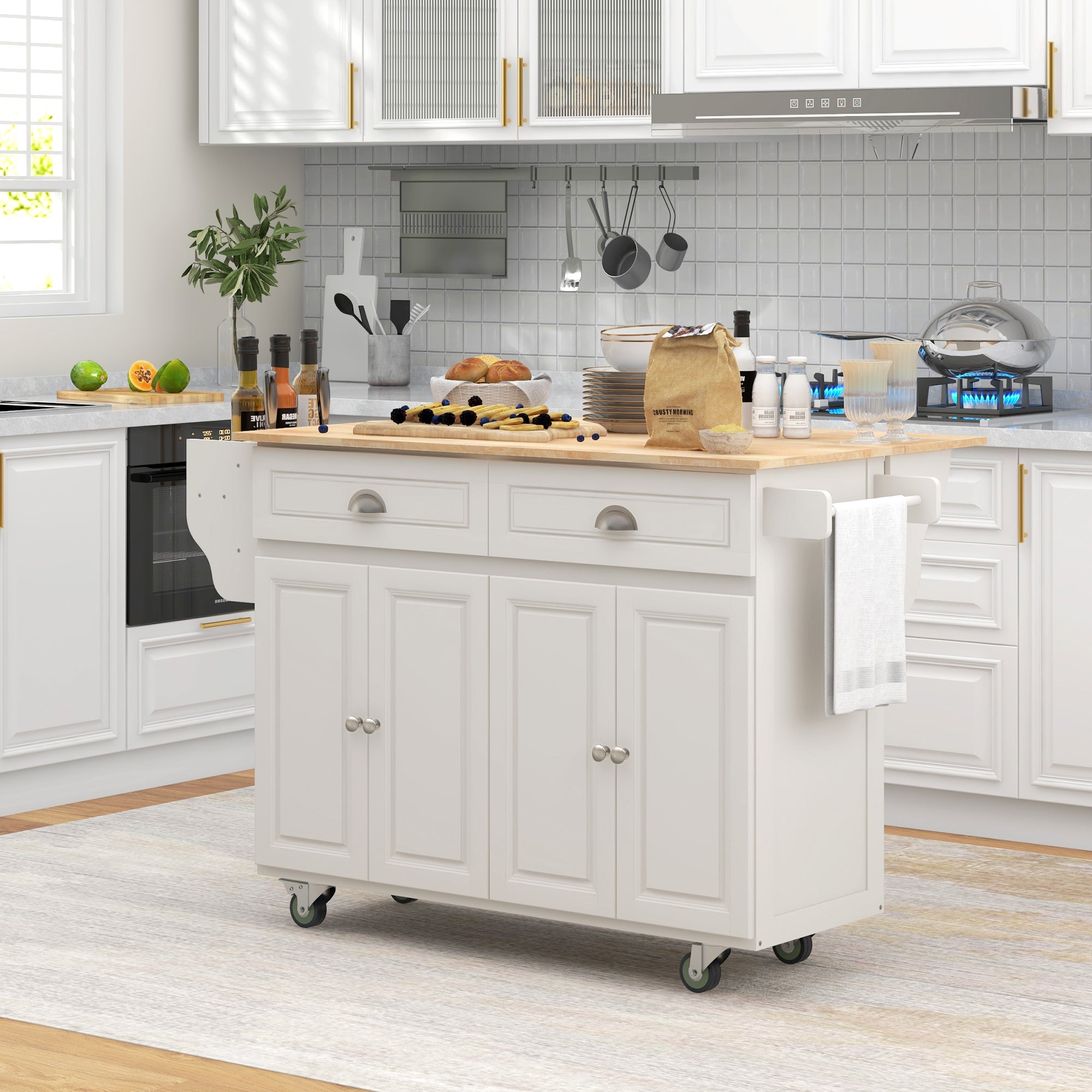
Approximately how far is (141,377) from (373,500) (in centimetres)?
191

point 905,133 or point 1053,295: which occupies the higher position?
point 905,133

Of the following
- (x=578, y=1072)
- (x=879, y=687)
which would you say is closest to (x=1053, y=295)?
(x=879, y=687)

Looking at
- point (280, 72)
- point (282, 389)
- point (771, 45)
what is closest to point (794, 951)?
point (282, 389)

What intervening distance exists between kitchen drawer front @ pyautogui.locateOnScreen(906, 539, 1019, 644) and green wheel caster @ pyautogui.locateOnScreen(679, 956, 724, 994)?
1.26 m

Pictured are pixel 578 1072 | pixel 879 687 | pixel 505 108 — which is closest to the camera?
pixel 578 1072

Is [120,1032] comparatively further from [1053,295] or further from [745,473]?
[1053,295]

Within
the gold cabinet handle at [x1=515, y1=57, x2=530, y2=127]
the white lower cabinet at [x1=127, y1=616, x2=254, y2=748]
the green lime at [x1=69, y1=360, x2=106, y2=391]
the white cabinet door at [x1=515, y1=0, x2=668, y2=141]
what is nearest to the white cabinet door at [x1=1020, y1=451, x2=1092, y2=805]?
the white cabinet door at [x1=515, y1=0, x2=668, y2=141]

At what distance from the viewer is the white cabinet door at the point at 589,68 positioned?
5.02 meters

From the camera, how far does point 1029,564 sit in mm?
4336

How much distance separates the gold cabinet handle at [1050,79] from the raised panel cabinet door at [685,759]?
184 cm

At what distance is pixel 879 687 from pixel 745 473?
0.45 meters

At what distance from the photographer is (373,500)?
3549 mm

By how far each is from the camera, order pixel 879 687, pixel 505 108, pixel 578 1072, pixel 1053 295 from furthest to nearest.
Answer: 1. pixel 505 108
2. pixel 1053 295
3. pixel 879 687
4. pixel 578 1072

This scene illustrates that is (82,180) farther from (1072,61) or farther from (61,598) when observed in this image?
(1072,61)
